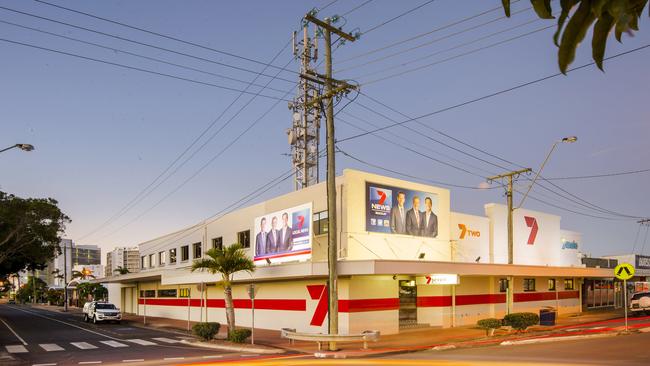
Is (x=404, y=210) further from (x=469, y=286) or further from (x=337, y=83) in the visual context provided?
(x=337, y=83)

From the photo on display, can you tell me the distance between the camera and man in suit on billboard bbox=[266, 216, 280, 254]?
33.0 m

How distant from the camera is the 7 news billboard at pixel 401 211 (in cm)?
2972

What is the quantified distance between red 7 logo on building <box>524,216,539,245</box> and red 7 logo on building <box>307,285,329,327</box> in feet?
58.8

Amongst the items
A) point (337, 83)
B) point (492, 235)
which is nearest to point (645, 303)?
point (492, 235)

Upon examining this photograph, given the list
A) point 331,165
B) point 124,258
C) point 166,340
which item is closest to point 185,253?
point 166,340

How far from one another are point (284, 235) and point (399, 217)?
6.48 meters

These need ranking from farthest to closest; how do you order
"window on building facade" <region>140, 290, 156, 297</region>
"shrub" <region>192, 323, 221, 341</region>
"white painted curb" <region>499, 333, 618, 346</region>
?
"window on building facade" <region>140, 290, 156, 297</region> < "shrub" <region>192, 323, 221, 341</region> < "white painted curb" <region>499, 333, 618, 346</region>

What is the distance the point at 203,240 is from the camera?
44.6m

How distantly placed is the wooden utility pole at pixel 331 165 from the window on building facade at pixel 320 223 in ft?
23.8

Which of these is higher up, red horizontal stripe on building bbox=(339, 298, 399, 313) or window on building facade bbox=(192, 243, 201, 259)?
window on building facade bbox=(192, 243, 201, 259)

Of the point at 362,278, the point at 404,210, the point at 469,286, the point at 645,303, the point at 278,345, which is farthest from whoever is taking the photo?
Result: the point at 645,303

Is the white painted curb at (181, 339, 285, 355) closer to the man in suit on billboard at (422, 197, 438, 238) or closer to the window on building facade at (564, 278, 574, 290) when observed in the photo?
the man in suit on billboard at (422, 197, 438, 238)

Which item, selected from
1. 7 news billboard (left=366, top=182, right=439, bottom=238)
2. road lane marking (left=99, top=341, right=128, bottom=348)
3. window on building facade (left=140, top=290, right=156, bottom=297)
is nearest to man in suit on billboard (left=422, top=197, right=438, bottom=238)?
7 news billboard (left=366, top=182, right=439, bottom=238)

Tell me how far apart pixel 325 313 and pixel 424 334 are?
490 centimetres
